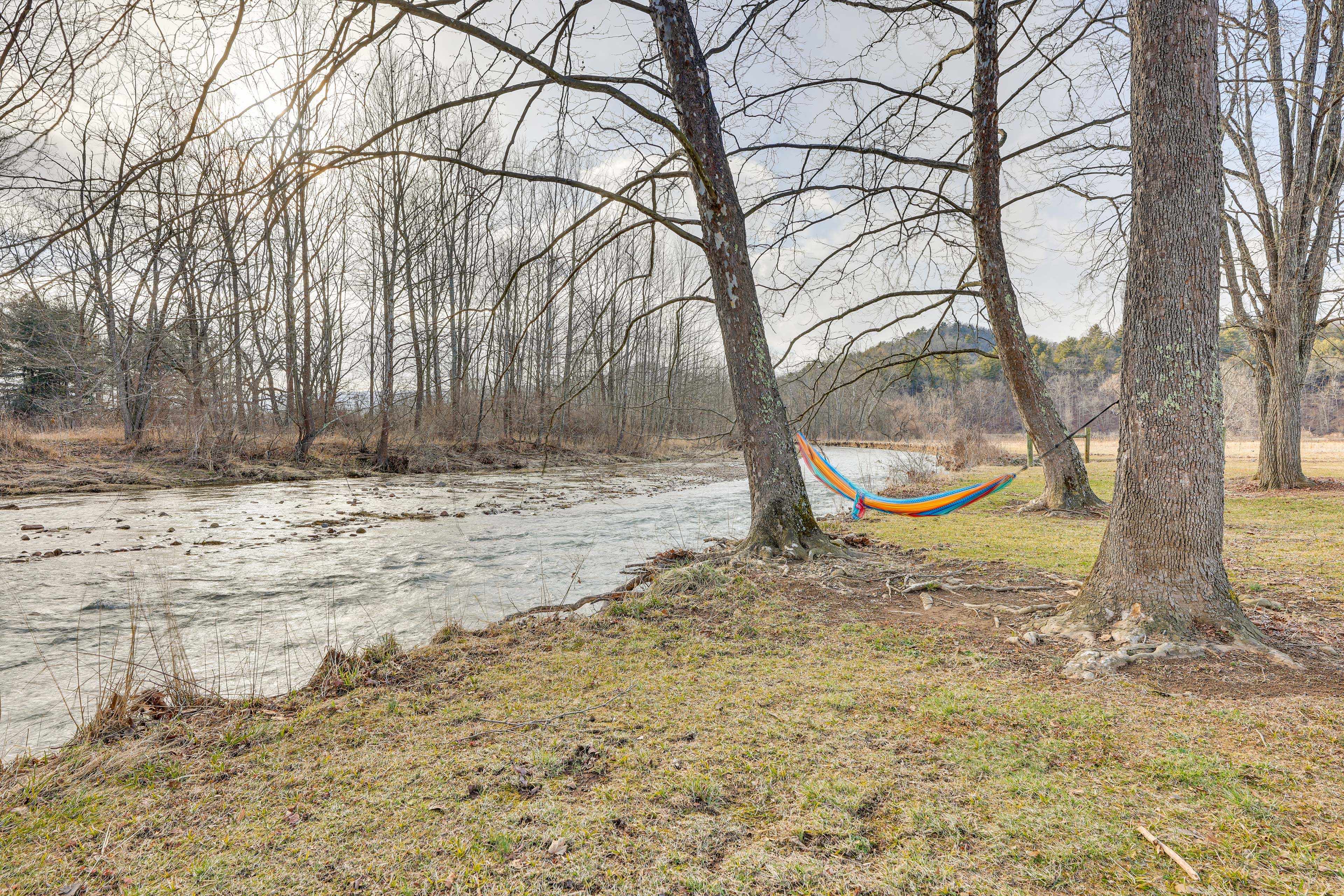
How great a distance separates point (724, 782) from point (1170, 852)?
1.06 m

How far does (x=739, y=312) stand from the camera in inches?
174

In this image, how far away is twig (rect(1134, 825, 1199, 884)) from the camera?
1.25 meters

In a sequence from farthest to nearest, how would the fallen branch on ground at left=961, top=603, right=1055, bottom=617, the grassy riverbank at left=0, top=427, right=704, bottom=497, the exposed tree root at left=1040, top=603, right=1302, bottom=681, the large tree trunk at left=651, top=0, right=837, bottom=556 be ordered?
the grassy riverbank at left=0, top=427, right=704, bottom=497
the large tree trunk at left=651, top=0, right=837, bottom=556
the fallen branch on ground at left=961, top=603, right=1055, bottom=617
the exposed tree root at left=1040, top=603, right=1302, bottom=681

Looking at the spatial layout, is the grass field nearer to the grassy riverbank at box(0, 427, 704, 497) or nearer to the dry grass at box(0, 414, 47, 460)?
the grassy riverbank at box(0, 427, 704, 497)

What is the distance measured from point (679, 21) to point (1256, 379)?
1074 centimetres

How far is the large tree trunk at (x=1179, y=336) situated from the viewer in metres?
2.54

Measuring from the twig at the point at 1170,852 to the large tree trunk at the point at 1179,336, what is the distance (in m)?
1.42

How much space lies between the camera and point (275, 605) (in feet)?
14.1

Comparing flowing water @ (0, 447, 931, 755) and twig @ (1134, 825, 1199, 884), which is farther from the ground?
twig @ (1134, 825, 1199, 884)

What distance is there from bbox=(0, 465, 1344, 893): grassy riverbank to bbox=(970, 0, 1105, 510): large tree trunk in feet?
11.6

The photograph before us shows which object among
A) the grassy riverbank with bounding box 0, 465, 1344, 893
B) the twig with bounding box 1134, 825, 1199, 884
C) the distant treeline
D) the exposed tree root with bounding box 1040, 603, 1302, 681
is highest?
the distant treeline

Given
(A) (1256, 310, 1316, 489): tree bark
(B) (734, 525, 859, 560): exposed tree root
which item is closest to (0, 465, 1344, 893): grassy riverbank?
(B) (734, 525, 859, 560): exposed tree root

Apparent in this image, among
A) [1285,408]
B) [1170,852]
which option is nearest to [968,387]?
[1285,408]

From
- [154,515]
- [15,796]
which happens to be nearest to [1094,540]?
[15,796]
